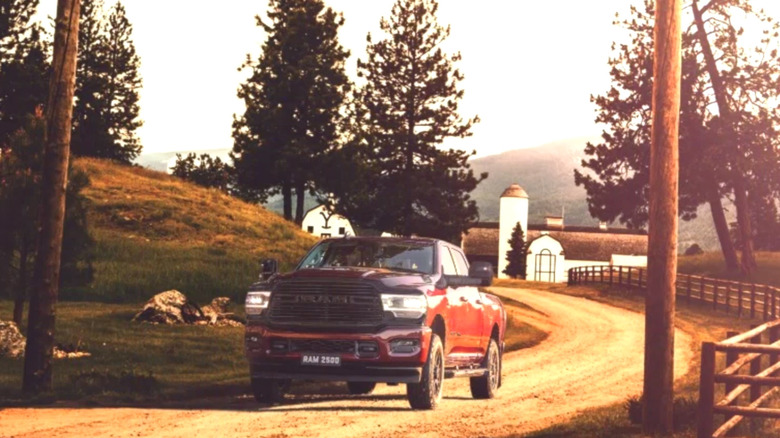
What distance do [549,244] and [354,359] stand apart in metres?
133

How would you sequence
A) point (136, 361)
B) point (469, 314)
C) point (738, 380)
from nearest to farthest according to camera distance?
point (738, 380) → point (469, 314) → point (136, 361)

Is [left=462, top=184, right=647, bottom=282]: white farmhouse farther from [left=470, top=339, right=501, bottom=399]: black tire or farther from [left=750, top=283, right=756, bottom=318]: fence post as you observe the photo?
[left=470, top=339, right=501, bottom=399]: black tire

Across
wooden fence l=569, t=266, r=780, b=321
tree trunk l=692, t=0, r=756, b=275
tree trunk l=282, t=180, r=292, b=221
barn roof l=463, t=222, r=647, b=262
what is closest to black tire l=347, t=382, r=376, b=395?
wooden fence l=569, t=266, r=780, b=321

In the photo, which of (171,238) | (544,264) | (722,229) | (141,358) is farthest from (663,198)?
(544,264)

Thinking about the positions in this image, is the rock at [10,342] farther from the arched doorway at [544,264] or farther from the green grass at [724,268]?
the arched doorway at [544,264]

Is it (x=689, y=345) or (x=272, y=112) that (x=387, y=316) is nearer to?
(x=689, y=345)

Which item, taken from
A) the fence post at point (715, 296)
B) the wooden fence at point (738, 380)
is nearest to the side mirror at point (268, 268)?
the wooden fence at point (738, 380)

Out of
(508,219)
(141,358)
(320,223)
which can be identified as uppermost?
(508,219)

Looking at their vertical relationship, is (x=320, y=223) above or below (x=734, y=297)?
above

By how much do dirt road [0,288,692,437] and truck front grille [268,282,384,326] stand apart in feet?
4.06

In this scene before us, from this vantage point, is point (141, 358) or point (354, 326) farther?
point (141, 358)

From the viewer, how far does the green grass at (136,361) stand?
17.6 metres

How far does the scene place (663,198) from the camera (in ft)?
42.0

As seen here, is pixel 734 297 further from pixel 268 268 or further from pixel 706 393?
pixel 706 393
